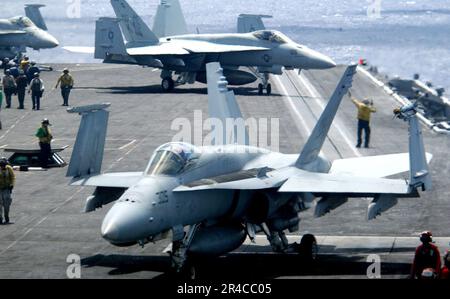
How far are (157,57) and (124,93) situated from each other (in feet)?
8.56

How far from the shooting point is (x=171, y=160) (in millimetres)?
22531

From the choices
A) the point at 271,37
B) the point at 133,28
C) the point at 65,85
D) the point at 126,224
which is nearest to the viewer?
the point at 126,224

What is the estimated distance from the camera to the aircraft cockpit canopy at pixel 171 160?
73.4 ft

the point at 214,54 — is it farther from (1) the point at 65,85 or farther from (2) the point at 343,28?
(2) the point at 343,28

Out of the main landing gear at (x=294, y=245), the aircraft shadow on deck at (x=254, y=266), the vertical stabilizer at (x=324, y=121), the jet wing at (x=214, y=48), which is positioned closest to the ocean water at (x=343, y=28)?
the jet wing at (x=214, y=48)

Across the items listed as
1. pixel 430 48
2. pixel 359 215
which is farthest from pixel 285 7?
pixel 359 215

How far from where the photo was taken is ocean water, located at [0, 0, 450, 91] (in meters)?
71.1

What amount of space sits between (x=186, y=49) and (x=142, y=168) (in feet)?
71.0

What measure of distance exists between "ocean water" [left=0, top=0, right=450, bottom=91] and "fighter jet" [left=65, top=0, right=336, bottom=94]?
6.28 m

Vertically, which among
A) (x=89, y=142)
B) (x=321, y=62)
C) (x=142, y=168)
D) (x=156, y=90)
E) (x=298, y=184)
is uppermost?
(x=89, y=142)

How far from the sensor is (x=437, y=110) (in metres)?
58.3

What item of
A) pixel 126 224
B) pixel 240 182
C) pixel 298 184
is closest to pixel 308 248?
pixel 298 184

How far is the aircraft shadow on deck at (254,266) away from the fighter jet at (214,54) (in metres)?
32.7

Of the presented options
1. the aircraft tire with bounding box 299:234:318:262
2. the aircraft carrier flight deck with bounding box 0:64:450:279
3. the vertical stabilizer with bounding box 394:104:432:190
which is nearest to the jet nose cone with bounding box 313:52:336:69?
the aircraft carrier flight deck with bounding box 0:64:450:279
